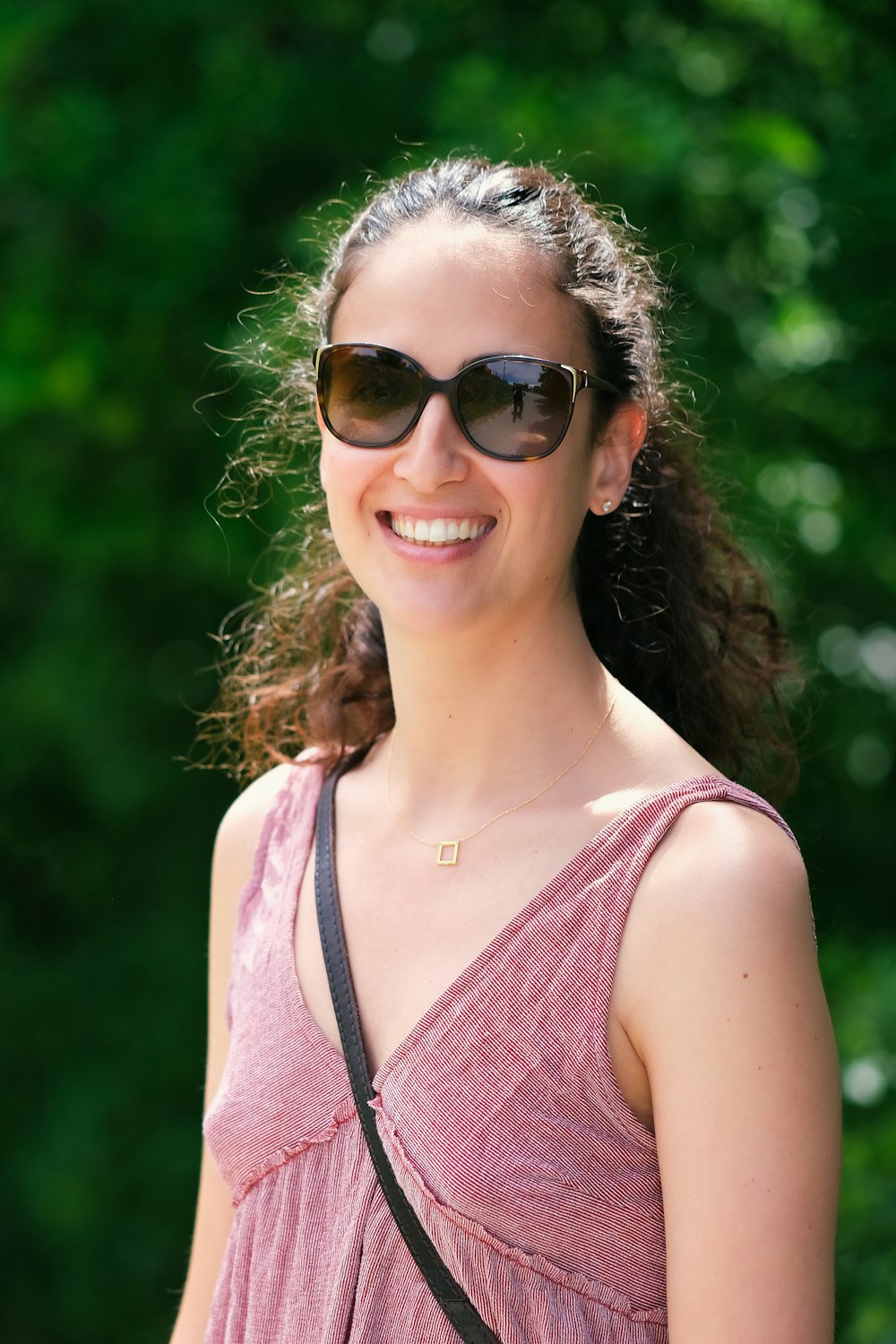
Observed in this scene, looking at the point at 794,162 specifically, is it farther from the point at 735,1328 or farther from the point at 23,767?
the point at 23,767

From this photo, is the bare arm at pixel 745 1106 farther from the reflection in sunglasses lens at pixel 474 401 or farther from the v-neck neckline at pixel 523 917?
the reflection in sunglasses lens at pixel 474 401

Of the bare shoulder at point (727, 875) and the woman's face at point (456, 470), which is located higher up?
the woman's face at point (456, 470)

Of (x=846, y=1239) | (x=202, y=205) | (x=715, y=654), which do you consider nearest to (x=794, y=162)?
(x=202, y=205)

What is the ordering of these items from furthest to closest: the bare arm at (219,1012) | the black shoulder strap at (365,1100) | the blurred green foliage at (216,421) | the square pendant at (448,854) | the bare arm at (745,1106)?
the blurred green foliage at (216,421) < the bare arm at (219,1012) < the square pendant at (448,854) < the black shoulder strap at (365,1100) < the bare arm at (745,1106)

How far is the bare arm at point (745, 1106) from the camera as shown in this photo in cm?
142

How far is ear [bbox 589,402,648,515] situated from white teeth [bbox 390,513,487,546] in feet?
0.62

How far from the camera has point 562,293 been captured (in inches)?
71.2

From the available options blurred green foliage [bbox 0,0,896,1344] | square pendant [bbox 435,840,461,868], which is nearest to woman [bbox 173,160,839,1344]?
square pendant [bbox 435,840,461,868]

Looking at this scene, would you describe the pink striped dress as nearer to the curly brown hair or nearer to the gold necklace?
the gold necklace

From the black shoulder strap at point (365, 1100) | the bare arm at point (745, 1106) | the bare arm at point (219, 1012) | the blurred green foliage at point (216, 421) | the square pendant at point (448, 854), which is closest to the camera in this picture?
the bare arm at point (745, 1106)

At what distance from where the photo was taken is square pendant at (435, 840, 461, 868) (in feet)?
6.00

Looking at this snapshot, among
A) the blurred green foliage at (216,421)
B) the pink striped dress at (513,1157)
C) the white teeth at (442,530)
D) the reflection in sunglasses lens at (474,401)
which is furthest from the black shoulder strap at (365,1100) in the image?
the blurred green foliage at (216,421)

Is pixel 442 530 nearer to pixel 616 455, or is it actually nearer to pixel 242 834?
pixel 616 455

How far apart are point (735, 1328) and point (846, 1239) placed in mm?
2113
